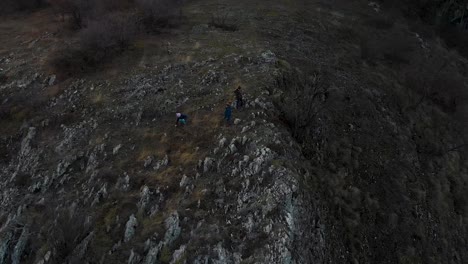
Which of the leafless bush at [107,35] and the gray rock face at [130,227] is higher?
the leafless bush at [107,35]

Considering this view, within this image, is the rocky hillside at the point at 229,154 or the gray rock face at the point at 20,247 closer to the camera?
the rocky hillside at the point at 229,154

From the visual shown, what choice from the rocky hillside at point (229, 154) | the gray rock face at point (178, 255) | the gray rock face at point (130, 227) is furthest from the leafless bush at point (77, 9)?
the gray rock face at point (178, 255)

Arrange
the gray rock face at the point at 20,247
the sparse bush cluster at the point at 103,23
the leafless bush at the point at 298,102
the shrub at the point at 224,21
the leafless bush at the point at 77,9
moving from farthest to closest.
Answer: the shrub at the point at 224,21 → the leafless bush at the point at 77,9 → the sparse bush cluster at the point at 103,23 → the leafless bush at the point at 298,102 → the gray rock face at the point at 20,247

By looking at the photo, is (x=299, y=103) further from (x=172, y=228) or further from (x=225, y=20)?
(x=225, y=20)

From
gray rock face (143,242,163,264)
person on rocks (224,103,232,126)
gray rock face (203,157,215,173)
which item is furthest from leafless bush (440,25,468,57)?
gray rock face (143,242,163,264)

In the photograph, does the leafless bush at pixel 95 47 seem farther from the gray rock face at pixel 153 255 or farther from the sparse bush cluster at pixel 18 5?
the gray rock face at pixel 153 255

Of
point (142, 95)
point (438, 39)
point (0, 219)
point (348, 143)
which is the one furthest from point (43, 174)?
point (438, 39)

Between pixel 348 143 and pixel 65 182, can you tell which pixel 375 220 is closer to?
pixel 348 143
